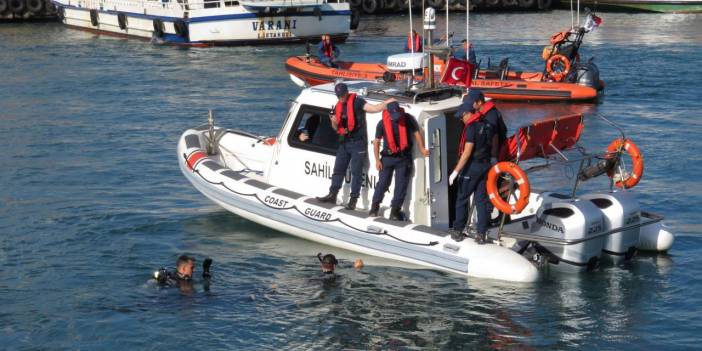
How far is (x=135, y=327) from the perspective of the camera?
10742mm

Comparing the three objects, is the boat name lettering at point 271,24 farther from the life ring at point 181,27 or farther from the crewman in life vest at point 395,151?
the crewman in life vest at point 395,151

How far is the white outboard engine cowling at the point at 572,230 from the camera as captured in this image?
1138 centimetres

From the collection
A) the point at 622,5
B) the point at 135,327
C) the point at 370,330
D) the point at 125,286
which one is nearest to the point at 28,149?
the point at 125,286

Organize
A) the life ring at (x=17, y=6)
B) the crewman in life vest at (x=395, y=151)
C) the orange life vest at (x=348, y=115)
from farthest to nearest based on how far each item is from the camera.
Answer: the life ring at (x=17, y=6)
the orange life vest at (x=348, y=115)
the crewman in life vest at (x=395, y=151)

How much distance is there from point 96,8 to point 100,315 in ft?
103

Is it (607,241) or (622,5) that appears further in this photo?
(622,5)

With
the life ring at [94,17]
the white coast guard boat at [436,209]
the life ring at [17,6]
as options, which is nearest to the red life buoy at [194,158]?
the white coast guard boat at [436,209]

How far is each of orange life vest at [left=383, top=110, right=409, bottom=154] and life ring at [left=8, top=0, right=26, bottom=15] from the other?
34.9 meters

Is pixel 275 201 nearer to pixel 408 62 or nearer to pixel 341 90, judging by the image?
pixel 341 90

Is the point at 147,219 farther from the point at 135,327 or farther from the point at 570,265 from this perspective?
the point at 570,265

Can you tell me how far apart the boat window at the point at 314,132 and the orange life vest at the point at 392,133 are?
1.32m

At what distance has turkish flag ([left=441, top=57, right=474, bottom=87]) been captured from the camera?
40.6ft

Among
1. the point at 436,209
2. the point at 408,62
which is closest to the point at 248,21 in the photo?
the point at 408,62

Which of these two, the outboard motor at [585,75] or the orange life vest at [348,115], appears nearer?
the orange life vest at [348,115]
